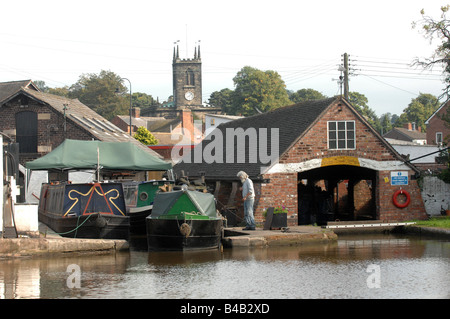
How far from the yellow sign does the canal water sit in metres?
6.51

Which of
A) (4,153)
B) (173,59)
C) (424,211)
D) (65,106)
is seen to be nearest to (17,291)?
(4,153)

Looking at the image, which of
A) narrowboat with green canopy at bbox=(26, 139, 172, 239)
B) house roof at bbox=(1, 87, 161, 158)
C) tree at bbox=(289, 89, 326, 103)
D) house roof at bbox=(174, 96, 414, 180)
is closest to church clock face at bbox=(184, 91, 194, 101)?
tree at bbox=(289, 89, 326, 103)

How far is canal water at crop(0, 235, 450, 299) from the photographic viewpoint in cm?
1170

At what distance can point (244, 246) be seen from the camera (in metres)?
19.3

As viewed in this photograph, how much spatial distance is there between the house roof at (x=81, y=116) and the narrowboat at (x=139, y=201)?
41.7ft

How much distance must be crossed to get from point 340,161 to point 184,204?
8942 millimetres

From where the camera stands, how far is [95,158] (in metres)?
25.2

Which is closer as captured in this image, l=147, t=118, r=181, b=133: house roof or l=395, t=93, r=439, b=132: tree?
l=147, t=118, r=181, b=133: house roof

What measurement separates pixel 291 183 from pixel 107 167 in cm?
753

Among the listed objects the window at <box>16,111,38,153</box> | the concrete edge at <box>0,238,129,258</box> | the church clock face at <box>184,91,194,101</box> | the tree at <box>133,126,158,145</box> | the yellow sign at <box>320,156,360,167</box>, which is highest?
the church clock face at <box>184,91,194,101</box>

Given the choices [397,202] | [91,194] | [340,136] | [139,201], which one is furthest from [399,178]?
[91,194]

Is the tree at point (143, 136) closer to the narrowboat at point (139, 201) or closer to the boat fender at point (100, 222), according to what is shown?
the narrowboat at point (139, 201)

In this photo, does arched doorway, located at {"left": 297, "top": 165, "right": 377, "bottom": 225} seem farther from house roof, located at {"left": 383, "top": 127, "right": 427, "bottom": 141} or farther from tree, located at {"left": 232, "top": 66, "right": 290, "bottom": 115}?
tree, located at {"left": 232, "top": 66, "right": 290, "bottom": 115}

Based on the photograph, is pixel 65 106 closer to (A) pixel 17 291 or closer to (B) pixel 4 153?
(B) pixel 4 153
